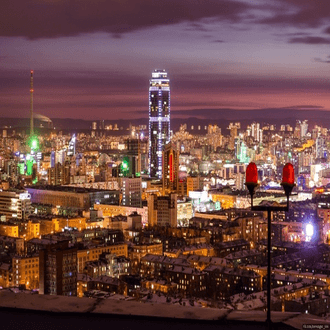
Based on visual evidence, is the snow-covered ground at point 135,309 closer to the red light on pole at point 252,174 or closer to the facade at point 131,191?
the red light on pole at point 252,174

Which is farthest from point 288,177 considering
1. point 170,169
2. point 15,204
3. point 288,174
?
point 170,169

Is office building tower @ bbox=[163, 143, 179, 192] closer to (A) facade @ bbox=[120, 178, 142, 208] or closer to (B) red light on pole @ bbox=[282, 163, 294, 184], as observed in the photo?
(A) facade @ bbox=[120, 178, 142, 208]

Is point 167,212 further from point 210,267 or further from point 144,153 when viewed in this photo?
point 144,153

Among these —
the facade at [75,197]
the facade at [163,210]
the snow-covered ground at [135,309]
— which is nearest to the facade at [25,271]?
the facade at [163,210]

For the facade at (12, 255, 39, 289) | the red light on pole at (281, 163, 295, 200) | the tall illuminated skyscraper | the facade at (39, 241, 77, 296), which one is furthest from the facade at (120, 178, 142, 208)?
the red light on pole at (281, 163, 295, 200)

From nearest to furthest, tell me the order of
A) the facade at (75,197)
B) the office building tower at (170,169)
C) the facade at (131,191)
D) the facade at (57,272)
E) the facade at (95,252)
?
the facade at (57,272) → the facade at (95,252) → the facade at (75,197) → the facade at (131,191) → the office building tower at (170,169)

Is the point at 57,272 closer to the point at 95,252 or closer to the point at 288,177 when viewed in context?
the point at 95,252

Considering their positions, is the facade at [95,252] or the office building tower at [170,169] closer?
the facade at [95,252]

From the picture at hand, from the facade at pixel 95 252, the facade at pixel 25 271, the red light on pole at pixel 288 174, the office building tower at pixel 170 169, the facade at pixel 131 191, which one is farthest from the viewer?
the office building tower at pixel 170 169
